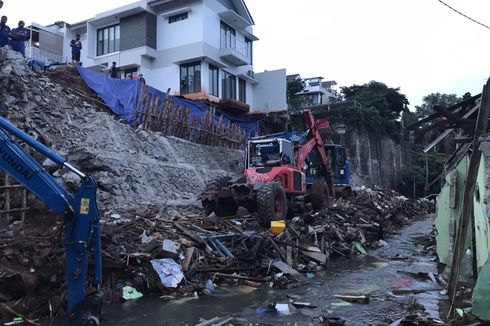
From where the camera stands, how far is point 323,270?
1078 centimetres

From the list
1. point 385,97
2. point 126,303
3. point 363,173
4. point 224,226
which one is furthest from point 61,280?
point 385,97

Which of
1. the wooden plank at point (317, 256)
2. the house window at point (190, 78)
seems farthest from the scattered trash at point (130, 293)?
the house window at point (190, 78)

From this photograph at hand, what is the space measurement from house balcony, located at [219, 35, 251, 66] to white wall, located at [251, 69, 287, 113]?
194 cm

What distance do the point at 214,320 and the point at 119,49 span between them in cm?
2940

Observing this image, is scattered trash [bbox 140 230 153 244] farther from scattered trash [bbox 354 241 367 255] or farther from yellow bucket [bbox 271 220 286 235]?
scattered trash [bbox 354 241 367 255]

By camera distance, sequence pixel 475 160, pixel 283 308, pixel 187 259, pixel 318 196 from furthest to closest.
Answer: pixel 318 196 < pixel 187 259 < pixel 283 308 < pixel 475 160

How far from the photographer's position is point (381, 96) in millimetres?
44938

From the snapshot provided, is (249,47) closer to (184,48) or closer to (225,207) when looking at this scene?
(184,48)

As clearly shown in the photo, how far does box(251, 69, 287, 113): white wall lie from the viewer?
113 feet

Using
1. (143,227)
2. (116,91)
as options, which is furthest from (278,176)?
(116,91)

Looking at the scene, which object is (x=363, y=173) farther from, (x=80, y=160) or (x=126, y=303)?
(x=126, y=303)

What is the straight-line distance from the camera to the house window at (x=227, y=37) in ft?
105

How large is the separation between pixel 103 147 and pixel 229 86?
1815 cm

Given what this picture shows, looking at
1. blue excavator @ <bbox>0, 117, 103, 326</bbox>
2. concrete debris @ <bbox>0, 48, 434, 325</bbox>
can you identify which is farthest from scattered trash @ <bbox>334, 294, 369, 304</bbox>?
blue excavator @ <bbox>0, 117, 103, 326</bbox>
